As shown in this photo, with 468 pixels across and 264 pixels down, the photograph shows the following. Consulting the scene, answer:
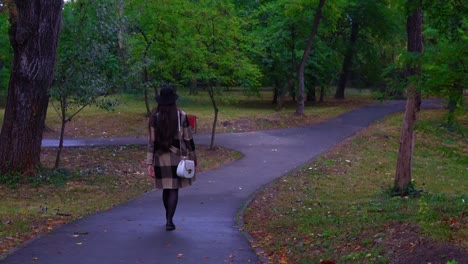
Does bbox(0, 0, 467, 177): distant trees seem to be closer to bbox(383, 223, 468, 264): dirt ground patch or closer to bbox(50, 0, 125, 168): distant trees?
bbox(50, 0, 125, 168): distant trees

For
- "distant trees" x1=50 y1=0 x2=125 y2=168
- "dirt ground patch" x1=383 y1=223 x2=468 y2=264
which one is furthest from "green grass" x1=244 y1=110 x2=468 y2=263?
"distant trees" x1=50 y1=0 x2=125 y2=168

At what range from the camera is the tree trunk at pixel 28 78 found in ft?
45.7

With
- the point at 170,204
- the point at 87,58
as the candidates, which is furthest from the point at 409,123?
the point at 87,58

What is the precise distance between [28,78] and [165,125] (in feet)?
19.9

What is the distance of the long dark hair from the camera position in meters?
9.00

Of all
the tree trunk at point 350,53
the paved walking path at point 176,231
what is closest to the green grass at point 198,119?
the tree trunk at point 350,53

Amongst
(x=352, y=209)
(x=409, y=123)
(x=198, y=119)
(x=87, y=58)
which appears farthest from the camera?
(x=198, y=119)

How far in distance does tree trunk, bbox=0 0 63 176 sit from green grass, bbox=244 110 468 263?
4835 millimetres

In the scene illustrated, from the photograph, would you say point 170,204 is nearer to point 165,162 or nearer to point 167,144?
point 165,162

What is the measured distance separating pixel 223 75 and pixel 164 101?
1168cm

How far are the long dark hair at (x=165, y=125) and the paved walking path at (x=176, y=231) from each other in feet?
3.77

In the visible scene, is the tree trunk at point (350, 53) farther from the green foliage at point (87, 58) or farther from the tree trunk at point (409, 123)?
the tree trunk at point (409, 123)

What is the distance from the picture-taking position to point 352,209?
10.8 m

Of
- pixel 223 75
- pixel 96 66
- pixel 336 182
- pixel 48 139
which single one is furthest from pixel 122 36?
pixel 48 139
